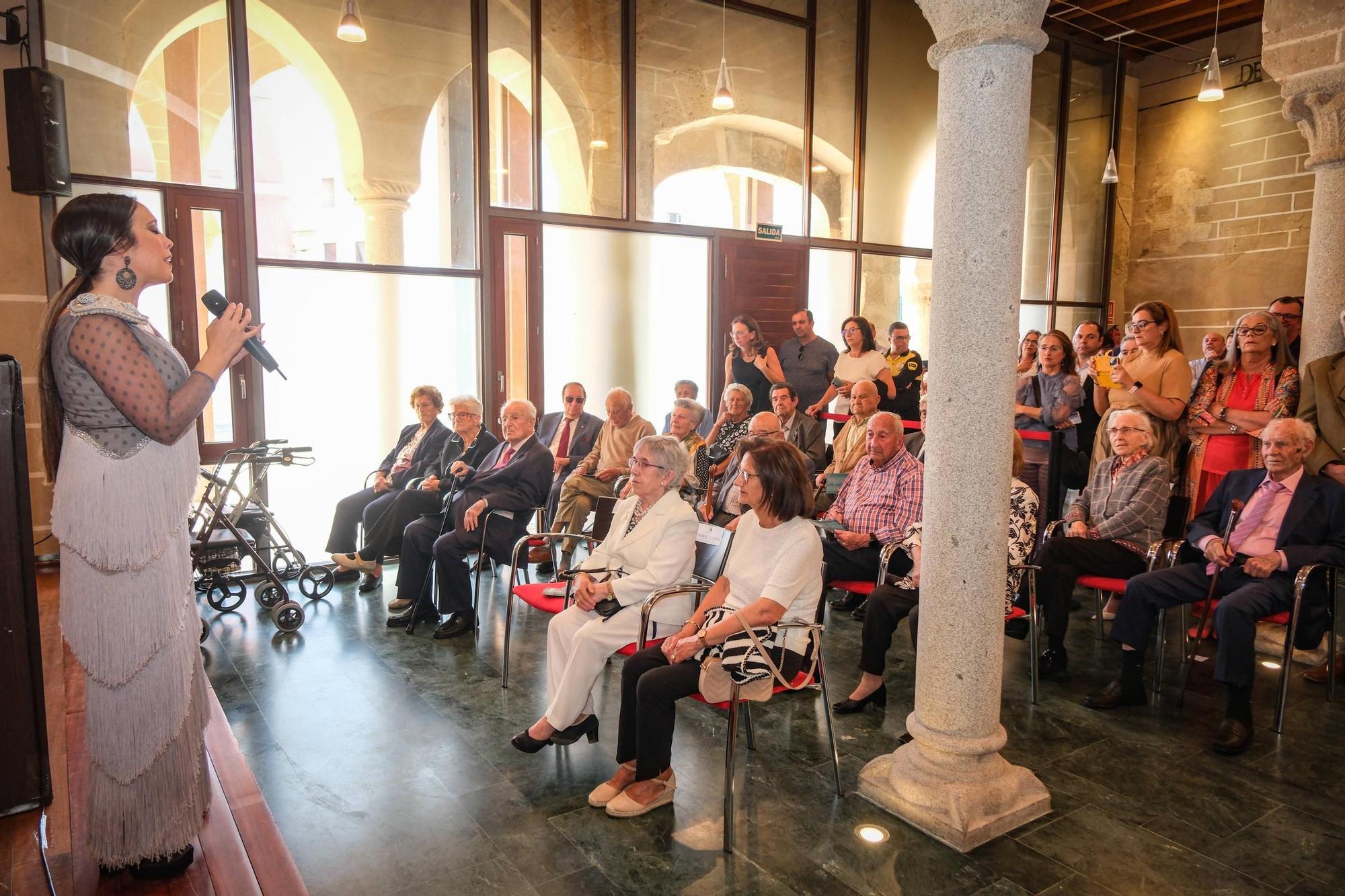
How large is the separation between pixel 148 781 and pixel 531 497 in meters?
2.86

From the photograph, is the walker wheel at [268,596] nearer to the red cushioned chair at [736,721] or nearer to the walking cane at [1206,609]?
the red cushioned chair at [736,721]

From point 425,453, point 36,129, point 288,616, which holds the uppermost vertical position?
point 36,129

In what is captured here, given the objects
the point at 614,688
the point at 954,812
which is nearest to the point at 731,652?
the point at 954,812

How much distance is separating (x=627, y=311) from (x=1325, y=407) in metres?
4.71

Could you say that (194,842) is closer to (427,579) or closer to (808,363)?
(427,579)

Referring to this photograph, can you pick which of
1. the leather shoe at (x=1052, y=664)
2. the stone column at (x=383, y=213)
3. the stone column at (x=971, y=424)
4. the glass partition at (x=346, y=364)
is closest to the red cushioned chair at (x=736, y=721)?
the stone column at (x=971, y=424)

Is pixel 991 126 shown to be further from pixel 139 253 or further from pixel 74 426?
pixel 74 426

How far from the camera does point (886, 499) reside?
4.04 m

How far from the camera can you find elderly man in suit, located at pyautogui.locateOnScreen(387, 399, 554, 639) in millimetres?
4648

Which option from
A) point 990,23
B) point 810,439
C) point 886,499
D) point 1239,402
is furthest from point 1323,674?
point 990,23

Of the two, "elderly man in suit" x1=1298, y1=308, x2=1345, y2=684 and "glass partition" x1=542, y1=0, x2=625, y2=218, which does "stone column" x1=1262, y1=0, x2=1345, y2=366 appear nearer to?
"elderly man in suit" x1=1298, y1=308, x2=1345, y2=684

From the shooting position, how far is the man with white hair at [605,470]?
5.71m

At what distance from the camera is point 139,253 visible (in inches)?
81.4

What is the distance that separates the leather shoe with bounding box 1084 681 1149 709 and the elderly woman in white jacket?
178cm
